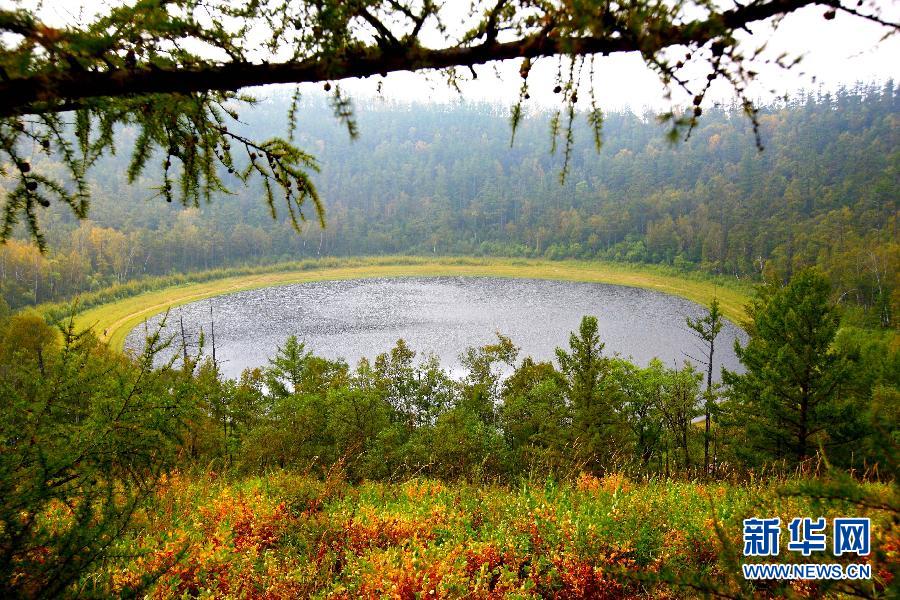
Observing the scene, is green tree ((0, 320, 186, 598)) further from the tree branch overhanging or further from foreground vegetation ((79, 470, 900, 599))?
the tree branch overhanging

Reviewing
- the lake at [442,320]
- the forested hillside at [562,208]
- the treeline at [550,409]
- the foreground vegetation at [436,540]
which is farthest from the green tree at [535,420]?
the forested hillside at [562,208]

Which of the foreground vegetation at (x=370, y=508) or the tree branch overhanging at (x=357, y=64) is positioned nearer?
the tree branch overhanging at (x=357, y=64)

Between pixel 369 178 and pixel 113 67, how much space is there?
147 metres

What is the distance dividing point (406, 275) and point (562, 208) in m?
48.2

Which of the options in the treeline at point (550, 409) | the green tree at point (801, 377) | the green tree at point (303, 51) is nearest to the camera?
the green tree at point (303, 51)

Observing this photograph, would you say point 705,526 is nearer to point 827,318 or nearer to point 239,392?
point 827,318

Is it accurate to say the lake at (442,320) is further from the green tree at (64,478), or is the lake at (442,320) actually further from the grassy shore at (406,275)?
the green tree at (64,478)

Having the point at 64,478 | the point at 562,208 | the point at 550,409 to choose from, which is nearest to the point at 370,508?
the point at 64,478

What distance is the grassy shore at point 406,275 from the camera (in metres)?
57.3

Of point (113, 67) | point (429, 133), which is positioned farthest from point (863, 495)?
point (429, 133)

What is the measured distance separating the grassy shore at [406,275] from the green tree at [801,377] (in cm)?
3856

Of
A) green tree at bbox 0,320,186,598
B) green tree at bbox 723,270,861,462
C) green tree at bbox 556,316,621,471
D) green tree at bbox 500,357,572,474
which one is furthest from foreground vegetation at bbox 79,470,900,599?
green tree at bbox 556,316,621,471

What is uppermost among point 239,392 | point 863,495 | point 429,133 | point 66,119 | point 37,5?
point 429,133

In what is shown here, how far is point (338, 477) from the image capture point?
23.3 ft
